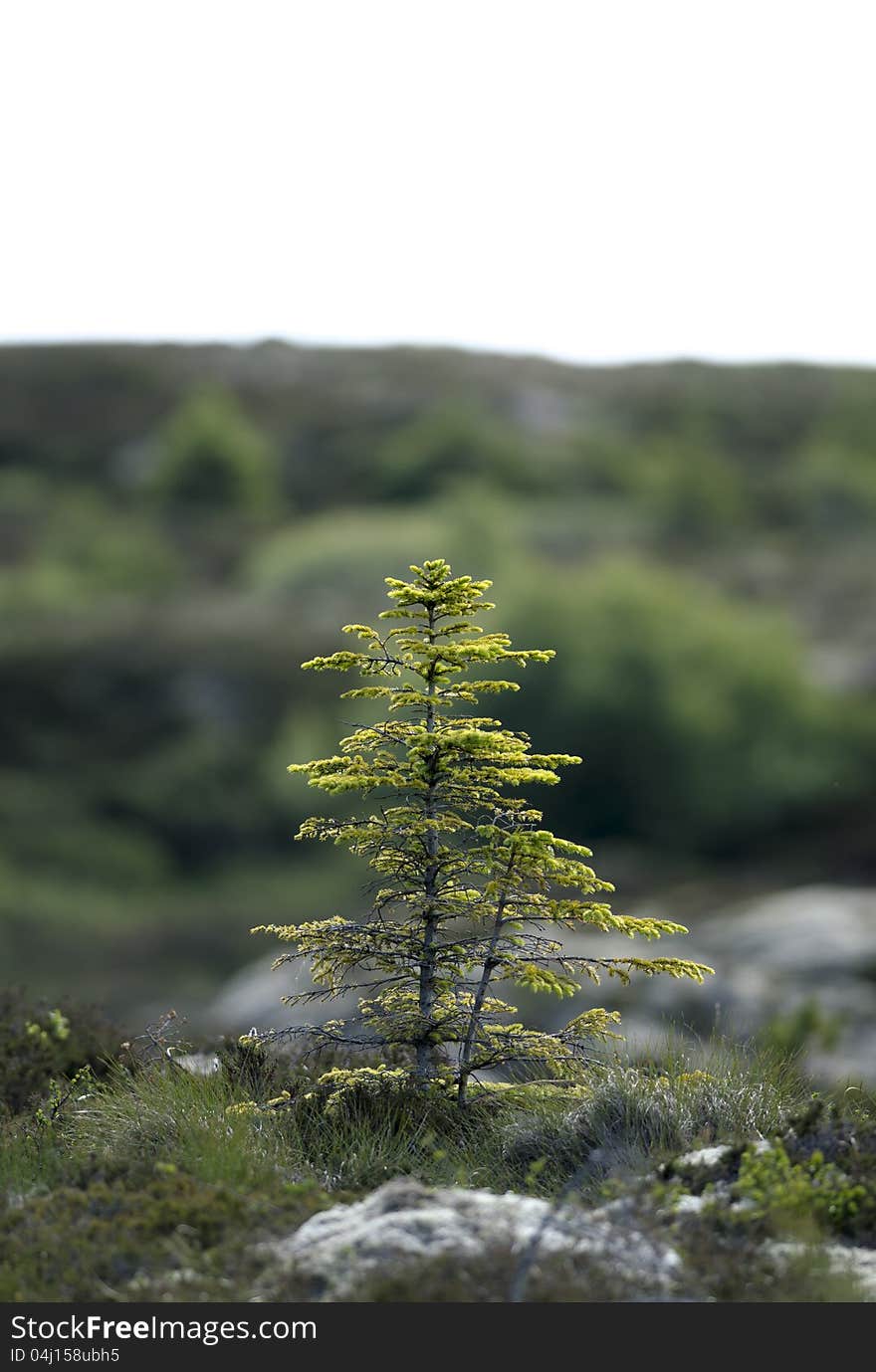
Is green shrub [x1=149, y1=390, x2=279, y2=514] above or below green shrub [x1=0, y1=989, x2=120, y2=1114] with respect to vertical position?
above

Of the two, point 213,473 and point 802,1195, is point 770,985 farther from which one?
point 213,473

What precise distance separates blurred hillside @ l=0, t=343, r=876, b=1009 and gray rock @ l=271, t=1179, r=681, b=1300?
27.3m

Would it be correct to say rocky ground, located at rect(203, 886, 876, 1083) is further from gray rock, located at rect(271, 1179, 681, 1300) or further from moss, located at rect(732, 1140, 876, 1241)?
gray rock, located at rect(271, 1179, 681, 1300)

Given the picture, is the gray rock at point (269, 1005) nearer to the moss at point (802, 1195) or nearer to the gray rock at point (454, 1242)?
the moss at point (802, 1195)

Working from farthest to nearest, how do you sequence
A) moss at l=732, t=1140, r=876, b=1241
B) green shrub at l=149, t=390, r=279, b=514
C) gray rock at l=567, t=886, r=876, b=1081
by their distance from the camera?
1. green shrub at l=149, t=390, r=279, b=514
2. gray rock at l=567, t=886, r=876, b=1081
3. moss at l=732, t=1140, r=876, b=1241

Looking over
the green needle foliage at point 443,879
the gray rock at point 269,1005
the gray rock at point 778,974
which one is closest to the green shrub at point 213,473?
the gray rock at point 269,1005

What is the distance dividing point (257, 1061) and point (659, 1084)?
232cm

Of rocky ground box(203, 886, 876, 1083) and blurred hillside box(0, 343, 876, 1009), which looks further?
blurred hillside box(0, 343, 876, 1009)

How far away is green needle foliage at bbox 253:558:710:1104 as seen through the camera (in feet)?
25.6

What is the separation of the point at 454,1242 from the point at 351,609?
5179cm

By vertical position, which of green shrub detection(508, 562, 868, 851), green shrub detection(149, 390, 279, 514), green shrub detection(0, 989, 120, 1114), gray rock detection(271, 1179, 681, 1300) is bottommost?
gray rock detection(271, 1179, 681, 1300)

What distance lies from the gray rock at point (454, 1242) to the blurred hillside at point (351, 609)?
27.3 m

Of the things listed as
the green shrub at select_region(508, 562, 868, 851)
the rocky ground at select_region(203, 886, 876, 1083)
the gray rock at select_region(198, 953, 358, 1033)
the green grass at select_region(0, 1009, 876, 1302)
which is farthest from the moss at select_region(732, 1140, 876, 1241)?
the green shrub at select_region(508, 562, 868, 851)

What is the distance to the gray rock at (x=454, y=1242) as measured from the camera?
582cm
